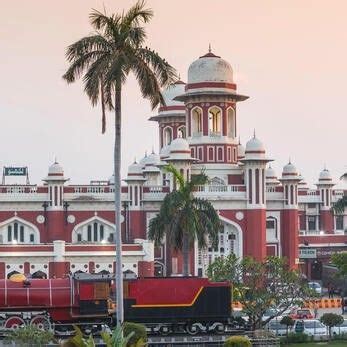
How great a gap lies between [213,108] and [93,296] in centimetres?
3567

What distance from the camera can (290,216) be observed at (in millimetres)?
75500

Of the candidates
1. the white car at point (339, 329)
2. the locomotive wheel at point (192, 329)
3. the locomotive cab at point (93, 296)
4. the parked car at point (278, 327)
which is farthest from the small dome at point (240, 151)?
the locomotive cab at point (93, 296)

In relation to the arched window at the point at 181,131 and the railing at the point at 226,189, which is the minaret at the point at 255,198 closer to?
the railing at the point at 226,189

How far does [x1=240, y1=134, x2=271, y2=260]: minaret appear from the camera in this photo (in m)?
71.4

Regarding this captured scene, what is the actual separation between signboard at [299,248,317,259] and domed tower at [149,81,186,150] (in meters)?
12.6

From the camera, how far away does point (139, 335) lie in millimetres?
34719

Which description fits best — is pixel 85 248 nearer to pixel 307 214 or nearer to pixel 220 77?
pixel 220 77

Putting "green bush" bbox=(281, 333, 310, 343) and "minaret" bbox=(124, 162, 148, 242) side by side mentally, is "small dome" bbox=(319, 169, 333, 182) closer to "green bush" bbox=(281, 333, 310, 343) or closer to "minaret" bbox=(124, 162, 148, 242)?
"minaret" bbox=(124, 162, 148, 242)

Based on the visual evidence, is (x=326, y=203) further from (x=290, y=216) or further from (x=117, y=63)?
(x=117, y=63)

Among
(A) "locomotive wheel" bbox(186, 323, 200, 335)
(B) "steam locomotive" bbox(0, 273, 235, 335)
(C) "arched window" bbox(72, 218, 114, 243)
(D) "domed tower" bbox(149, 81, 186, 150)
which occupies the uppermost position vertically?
(D) "domed tower" bbox(149, 81, 186, 150)

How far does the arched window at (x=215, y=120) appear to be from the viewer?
74.6m

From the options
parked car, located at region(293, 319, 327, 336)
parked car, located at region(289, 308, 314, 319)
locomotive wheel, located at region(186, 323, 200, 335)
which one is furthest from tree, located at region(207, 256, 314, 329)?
parked car, located at region(289, 308, 314, 319)

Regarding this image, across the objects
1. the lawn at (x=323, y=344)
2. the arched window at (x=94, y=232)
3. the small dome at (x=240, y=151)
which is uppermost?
the small dome at (x=240, y=151)

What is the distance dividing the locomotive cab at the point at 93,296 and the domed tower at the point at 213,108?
111 ft
